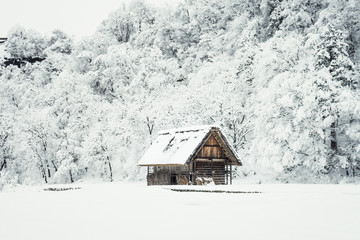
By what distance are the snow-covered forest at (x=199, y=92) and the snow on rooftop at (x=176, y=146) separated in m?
5.51

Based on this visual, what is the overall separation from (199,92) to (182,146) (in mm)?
12346

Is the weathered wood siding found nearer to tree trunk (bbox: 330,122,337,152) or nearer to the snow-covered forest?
the snow-covered forest

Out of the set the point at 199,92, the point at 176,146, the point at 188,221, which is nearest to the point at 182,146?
the point at 176,146

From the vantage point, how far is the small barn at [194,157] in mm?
35844

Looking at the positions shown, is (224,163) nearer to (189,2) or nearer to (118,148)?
(118,148)

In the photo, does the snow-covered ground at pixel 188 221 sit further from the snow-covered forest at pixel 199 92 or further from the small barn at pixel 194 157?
the small barn at pixel 194 157

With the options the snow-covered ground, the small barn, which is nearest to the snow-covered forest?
the small barn

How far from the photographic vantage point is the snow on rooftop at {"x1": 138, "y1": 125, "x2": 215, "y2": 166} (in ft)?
117

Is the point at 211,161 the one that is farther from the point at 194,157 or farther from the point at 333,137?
the point at 333,137

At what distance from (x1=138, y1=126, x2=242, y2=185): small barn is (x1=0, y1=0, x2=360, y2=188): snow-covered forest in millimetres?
2916

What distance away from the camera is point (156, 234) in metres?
10.0

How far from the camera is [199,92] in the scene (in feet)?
156

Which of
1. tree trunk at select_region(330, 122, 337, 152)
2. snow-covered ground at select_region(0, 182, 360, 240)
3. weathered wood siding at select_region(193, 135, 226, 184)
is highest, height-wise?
tree trunk at select_region(330, 122, 337, 152)

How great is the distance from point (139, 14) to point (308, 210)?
66.6m
